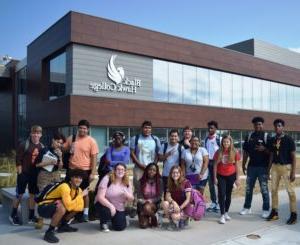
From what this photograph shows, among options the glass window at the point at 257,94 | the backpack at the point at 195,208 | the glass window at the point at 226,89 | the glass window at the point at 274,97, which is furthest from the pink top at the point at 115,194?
the glass window at the point at 274,97

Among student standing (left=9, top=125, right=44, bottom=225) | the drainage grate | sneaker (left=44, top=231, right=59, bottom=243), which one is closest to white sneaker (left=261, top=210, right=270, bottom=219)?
the drainage grate

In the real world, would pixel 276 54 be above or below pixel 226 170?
above

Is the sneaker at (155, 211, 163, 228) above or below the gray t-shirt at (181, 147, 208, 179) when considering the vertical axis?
below

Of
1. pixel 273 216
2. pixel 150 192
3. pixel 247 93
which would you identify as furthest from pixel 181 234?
pixel 247 93

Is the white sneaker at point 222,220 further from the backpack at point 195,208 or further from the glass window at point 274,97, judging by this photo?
the glass window at point 274,97

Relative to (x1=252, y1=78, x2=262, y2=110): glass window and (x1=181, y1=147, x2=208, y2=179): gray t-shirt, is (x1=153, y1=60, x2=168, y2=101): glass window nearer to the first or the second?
(x1=252, y1=78, x2=262, y2=110): glass window

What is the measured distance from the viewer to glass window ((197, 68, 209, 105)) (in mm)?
26984

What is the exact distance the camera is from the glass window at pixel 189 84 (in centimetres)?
2583

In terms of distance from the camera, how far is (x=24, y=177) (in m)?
6.61

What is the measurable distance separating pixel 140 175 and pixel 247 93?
25.7 metres

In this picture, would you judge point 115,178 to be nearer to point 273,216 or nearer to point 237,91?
point 273,216

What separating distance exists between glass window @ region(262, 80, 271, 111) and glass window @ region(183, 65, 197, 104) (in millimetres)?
9184

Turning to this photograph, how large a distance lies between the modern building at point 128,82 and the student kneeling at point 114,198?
544 inches

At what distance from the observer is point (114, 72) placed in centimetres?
2144
